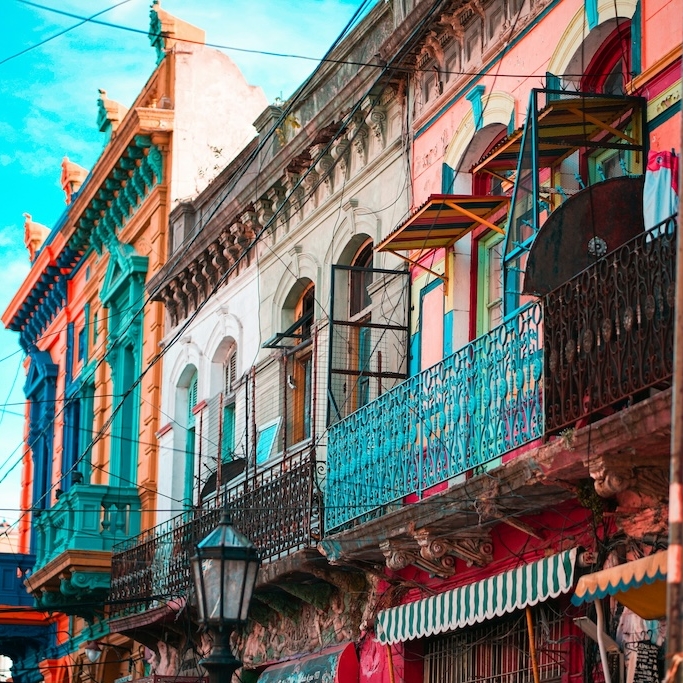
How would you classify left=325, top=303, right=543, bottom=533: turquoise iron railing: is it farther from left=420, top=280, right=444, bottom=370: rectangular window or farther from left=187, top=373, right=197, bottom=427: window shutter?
left=187, top=373, right=197, bottom=427: window shutter

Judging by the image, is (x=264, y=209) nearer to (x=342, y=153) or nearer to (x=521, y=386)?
(x=342, y=153)


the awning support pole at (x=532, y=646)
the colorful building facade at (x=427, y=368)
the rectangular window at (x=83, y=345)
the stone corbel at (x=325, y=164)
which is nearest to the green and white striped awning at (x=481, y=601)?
the colorful building facade at (x=427, y=368)

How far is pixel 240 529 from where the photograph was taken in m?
15.6

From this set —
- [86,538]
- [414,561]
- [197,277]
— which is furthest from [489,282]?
[86,538]

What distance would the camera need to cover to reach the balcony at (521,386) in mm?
8609

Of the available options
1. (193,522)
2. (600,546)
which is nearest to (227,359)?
(193,522)

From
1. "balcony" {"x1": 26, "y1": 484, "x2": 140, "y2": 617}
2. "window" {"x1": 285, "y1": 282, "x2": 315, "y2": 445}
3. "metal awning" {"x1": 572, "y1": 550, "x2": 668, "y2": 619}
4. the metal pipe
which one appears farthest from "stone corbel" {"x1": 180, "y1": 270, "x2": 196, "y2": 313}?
"metal awning" {"x1": 572, "y1": 550, "x2": 668, "y2": 619}

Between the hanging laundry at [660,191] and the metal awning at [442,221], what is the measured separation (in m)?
2.64

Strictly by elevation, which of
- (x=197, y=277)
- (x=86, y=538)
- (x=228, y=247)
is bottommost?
(x=86, y=538)

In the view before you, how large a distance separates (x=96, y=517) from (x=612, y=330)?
1440cm

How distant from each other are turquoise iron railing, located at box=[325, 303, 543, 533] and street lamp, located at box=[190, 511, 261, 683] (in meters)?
1.89

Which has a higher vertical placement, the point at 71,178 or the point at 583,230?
the point at 71,178

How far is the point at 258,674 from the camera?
1692 centimetres

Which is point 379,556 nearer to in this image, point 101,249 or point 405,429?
point 405,429
